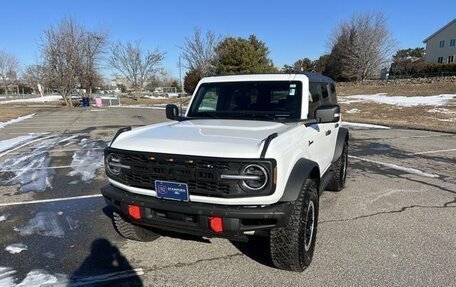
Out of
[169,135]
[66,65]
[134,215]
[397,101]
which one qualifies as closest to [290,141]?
[169,135]

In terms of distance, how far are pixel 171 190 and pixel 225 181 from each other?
1.66ft

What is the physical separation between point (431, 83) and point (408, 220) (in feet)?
136

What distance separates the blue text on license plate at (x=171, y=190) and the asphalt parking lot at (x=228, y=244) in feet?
2.57

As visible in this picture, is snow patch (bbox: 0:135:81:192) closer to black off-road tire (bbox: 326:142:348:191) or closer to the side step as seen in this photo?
the side step

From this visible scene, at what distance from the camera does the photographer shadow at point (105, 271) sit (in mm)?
3166

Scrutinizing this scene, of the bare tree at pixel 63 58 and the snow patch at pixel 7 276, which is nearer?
the snow patch at pixel 7 276

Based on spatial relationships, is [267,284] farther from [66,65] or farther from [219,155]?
[66,65]

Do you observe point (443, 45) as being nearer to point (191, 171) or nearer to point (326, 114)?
point (326, 114)

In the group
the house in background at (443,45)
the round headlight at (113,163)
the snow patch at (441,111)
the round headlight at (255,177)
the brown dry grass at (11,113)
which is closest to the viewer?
the round headlight at (255,177)

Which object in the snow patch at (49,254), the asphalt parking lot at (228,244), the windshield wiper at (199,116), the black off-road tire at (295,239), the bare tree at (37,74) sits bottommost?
the asphalt parking lot at (228,244)

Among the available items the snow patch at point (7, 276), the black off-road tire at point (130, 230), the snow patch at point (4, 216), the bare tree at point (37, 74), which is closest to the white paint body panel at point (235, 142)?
the black off-road tire at point (130, 230)

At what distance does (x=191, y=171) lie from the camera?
2957mm

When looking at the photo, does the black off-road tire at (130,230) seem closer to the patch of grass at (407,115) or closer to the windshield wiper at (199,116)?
the windshield wiper at (199,116)

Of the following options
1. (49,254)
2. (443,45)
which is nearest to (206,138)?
(49,254)
